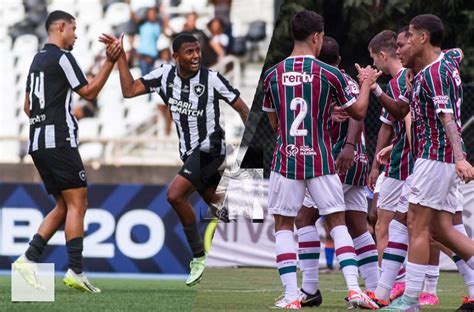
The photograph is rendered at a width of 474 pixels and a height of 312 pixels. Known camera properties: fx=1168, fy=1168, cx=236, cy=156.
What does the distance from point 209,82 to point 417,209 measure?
2695 millimetres

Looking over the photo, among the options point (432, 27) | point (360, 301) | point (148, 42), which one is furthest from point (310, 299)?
point (148, 42)

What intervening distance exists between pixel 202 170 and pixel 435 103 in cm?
298

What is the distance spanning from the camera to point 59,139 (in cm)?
866

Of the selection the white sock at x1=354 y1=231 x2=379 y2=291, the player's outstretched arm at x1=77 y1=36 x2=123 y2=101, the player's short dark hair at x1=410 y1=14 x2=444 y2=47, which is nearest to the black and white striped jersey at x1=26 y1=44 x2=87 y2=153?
the player's outstretched arm at x1=77 y1=36 x2=123 y2=101

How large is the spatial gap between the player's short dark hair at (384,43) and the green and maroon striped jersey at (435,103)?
1.23m

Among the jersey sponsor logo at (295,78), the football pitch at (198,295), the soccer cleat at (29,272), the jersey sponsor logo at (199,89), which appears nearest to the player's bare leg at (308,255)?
the football pitch at (198,295)

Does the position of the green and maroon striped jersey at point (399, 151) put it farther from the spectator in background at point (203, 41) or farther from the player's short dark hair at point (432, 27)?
the spectator in background at point (203, 41)

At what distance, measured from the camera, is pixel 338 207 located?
270 inches

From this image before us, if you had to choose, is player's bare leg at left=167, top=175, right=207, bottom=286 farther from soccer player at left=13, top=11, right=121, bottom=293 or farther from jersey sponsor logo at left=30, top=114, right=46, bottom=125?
jersey sponsor logo at left=30, top=114, right=46, bottom=125

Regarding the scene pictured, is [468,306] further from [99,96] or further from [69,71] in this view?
[99,96]

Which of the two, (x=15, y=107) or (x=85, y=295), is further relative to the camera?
(x=15, y=107)

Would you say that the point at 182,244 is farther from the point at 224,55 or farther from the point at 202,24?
the point at 202,24

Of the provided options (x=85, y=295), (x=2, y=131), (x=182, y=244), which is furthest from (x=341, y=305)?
(x=2, y=131)

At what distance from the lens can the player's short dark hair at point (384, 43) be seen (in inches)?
307
